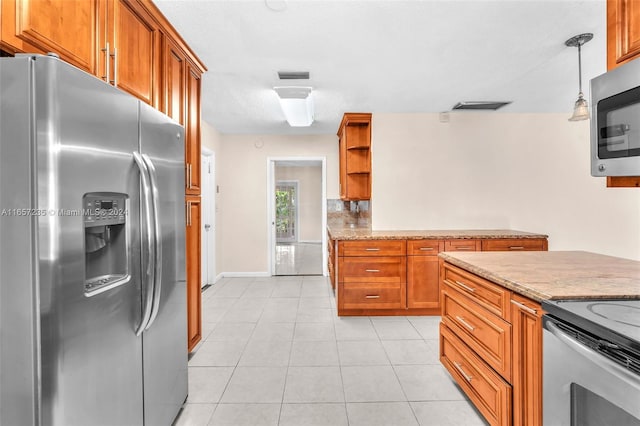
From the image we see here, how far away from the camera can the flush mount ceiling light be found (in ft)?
9.99

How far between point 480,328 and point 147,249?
171 cm

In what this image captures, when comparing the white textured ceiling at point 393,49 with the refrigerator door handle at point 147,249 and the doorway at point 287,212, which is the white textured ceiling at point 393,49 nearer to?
the refrigerator door handle at point 147,249

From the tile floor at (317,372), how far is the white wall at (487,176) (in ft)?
5.00

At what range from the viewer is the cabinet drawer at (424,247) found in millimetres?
3342

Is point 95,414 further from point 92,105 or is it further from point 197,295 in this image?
point 197,295

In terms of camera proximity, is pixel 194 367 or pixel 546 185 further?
pixel 546 185

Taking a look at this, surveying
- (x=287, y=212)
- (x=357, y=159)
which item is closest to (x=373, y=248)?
(x=357, y=159)

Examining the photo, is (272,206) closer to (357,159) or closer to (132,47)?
(357,159)

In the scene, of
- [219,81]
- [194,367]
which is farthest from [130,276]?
[219,81]

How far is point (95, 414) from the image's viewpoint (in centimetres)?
101

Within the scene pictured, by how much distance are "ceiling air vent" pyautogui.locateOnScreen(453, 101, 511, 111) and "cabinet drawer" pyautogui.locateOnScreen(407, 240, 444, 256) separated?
5.69 feet

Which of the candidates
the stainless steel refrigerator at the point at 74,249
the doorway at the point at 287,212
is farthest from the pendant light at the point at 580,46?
the doorway at the point at 287,212

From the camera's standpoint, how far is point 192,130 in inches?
91.7

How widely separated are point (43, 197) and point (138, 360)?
77 centimetres
